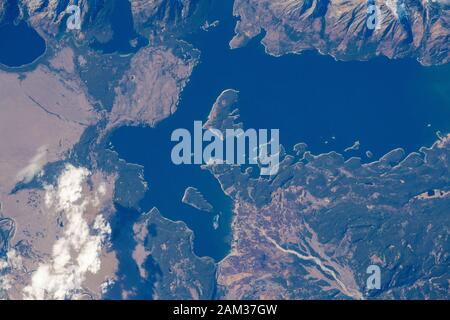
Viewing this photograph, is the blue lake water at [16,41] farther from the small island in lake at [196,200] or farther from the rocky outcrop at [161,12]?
the small island in lake at [196,200]

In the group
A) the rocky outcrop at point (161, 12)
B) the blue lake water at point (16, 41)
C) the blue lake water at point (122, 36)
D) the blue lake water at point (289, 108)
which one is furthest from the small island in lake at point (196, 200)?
the blue lake water at point (16, 41)

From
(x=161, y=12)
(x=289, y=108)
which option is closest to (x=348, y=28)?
(x=289, y=108)

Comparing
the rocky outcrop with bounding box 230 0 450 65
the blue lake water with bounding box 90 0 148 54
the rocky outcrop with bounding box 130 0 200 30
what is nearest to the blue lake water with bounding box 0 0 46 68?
the blue lake water with bounding box 90 0 148 54

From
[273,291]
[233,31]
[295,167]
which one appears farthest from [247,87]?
[273,291]

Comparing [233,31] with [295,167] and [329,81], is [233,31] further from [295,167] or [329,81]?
[295,167]

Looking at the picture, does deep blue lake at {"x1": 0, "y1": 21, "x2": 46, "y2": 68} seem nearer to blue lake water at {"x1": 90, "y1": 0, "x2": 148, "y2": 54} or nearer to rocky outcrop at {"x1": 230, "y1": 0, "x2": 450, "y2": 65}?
blue lake water at {"x1": 90, "y1": 0, "x2": 148, "y2": 54}

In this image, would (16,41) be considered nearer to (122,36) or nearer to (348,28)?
(122,36)
